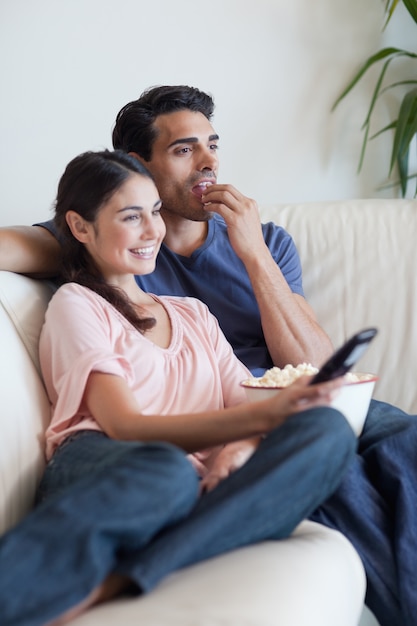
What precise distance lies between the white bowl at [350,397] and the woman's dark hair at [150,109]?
829 millimetres

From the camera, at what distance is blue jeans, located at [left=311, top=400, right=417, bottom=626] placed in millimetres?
1472

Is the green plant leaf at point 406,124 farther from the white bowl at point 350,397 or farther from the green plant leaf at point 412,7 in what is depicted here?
the white bowl at point 350,397

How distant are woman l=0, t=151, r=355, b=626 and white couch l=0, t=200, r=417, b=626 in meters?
0.04

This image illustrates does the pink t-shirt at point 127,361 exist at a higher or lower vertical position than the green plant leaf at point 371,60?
lower

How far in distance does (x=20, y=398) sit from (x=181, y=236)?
2.43 feet

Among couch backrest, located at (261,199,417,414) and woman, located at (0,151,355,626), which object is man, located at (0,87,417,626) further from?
woman, located at (0,151,355,626)

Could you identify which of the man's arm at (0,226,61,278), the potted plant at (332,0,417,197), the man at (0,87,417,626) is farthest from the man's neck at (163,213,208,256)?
the potted plant at (332,0,417,197)

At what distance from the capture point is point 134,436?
1462mm

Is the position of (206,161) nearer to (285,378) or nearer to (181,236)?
(181,236)

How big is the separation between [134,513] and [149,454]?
5.3 inches

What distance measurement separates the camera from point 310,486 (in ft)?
4.28

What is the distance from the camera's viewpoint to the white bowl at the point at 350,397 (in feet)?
5.23

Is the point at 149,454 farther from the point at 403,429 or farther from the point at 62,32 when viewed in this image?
the point at 62,32

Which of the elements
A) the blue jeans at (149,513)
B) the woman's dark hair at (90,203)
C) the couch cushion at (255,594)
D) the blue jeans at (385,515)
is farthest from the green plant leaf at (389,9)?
the couch cushion at (255,594)
